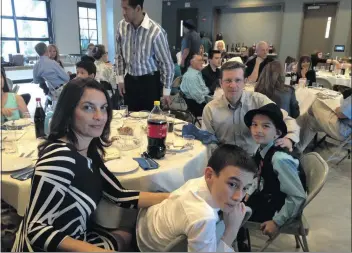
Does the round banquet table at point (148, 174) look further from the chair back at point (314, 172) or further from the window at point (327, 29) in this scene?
the window at point (327, 29)

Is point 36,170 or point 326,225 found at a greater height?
point 36,170

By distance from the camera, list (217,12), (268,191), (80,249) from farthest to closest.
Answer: (217,12) < (268,191) < (80,249)

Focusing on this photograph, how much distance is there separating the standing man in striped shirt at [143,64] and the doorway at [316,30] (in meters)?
2.83

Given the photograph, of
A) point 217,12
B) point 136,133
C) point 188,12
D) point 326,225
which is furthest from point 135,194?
point 217,12

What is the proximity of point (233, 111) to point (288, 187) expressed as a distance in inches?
25.9

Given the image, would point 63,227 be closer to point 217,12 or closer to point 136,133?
point 136,133

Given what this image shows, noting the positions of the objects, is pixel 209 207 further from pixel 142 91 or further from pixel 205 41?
pixel 205 41

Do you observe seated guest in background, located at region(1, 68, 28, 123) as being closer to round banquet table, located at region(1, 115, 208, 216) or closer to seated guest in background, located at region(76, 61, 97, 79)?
→ round banquet table, located at region(1, 115, 208, 216)

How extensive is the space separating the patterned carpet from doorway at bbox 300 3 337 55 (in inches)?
162

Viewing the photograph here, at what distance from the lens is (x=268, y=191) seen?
54.8 inches

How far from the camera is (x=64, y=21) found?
2.91 ft

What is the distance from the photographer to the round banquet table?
1091 mm

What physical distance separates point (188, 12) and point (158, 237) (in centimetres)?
131

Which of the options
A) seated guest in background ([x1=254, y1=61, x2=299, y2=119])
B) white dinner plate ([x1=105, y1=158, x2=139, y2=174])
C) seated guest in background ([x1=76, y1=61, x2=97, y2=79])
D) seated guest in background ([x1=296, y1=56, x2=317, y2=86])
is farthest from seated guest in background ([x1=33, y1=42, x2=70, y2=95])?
seated guest in background ([x1=296, y1=56, x2=317, y2=86])
